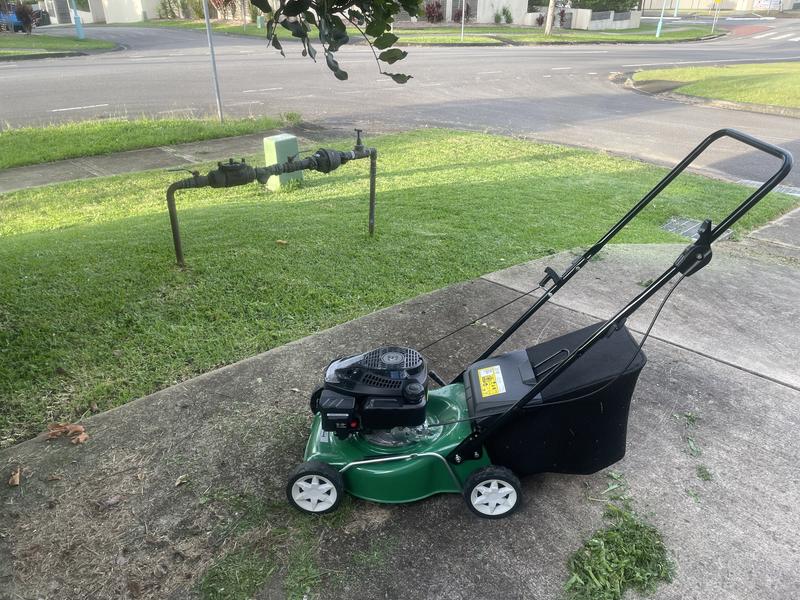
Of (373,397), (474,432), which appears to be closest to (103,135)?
(373,397)

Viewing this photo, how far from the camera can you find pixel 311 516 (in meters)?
2.44

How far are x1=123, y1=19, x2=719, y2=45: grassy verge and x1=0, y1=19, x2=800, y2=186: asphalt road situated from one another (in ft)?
20.5

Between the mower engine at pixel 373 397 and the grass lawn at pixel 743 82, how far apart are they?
13998 mm

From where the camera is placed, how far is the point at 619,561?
2.27m

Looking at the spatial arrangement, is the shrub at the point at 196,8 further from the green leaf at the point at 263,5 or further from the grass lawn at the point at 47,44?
the green leaf at the point at 263,5

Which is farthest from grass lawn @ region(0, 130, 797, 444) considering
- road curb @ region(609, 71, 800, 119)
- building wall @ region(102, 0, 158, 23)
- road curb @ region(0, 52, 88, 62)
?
building wall @ region(102, 0, 158, 23)

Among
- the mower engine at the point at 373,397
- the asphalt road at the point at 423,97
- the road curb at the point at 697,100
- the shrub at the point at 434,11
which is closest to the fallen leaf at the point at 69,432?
the mower engine at the point at 373,397

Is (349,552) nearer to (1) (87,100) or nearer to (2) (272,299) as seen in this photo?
(2) (272,299)

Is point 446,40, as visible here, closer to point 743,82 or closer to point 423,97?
point 743,82

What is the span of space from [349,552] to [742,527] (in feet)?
5.12

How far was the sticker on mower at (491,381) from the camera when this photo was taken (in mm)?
2562

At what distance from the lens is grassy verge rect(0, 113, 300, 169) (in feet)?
27.0

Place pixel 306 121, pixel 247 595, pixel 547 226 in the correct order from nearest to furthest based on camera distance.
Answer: pixel 247 595, pixel 547 226, pixel 306 121

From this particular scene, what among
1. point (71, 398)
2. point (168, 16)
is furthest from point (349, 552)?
point (168, 16)
